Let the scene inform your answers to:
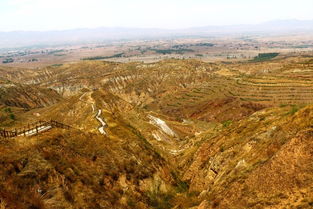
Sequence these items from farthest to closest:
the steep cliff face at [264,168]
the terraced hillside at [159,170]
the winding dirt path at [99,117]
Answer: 1. the winding dirt path at [99,117]
2. the terraced hillside at [159,170]
3. the steep cliff face at [264,168]

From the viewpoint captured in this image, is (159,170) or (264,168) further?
(159,170)

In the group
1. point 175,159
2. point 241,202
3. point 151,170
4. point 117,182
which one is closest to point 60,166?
point 117,182

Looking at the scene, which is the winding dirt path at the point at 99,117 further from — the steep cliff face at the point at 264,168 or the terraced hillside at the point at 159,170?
the steep cliff face at the point at 264,168

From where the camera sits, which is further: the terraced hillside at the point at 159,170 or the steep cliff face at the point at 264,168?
the terraced hillside at the point at 159,170

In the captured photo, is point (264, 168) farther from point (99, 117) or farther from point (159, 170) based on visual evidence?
point (99, 117)

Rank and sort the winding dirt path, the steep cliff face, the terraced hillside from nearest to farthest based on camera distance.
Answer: the steep cliff face → the terraced hillside → the winding dirt path

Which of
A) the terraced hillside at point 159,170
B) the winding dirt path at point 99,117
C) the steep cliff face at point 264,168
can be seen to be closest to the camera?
the steep cliff face at point 264,168

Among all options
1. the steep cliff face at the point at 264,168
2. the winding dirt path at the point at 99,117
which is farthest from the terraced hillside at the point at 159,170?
the winding dirt path at the point at 99,117

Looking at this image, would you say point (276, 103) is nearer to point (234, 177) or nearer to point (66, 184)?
point (234, 177)

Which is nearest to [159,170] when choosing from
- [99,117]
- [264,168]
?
[264,168]

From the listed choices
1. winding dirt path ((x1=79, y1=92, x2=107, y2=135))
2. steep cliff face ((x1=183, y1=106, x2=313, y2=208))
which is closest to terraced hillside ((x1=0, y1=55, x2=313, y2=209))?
steep cliff face ((x1=183, y1=106, x2=313, y2=208))

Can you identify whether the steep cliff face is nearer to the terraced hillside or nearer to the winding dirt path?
the terraced hillside
